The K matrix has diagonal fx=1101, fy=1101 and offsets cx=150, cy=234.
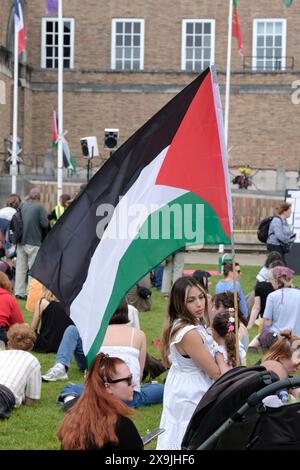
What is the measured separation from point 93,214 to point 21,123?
36250 millimetres

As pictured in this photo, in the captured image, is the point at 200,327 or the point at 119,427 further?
the point at 200,327

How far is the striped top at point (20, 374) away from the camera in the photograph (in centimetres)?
1030

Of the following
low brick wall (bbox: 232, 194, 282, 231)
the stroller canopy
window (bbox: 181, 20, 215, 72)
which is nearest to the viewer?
the stroller canopy

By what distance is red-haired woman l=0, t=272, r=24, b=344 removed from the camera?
12008mm

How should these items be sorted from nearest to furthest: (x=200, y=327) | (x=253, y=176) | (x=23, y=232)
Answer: (x=200, y=327) → (x=23, y=232) → (x=253, y=176)

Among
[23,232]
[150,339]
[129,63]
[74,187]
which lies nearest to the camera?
[150,339]

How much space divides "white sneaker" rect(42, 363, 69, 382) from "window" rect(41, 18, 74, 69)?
107 feet

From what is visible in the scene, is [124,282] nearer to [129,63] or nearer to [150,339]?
[150,339]

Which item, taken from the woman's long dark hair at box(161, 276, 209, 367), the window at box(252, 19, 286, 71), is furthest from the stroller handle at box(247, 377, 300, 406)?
the window at box(252, 19, 286, 71)

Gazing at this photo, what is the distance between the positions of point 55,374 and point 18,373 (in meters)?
1.51

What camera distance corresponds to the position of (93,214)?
20.9ft

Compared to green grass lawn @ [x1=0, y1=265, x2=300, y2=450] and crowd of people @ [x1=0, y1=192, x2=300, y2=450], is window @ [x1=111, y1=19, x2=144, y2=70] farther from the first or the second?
green grass lawn @ [x1=0, y1=265, x2=300, y2=450]

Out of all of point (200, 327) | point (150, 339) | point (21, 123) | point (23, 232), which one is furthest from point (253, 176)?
point (200, 327)

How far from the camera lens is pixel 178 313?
749 cm
